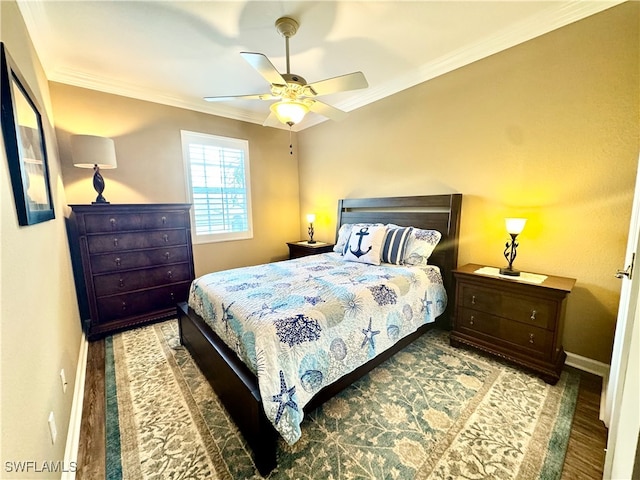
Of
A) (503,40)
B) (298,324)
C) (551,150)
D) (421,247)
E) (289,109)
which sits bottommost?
(298,324)

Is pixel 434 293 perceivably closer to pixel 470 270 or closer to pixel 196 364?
pixel 470 270

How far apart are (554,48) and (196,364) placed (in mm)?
3961

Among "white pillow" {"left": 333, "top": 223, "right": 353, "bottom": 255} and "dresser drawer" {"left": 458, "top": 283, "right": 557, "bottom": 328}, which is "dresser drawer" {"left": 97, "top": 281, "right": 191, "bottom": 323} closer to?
"white pillow" {"left": 333, "top": 223, "right": 353, "bottom": 255}

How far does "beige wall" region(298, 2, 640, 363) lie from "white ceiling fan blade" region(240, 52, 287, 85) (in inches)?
71.9

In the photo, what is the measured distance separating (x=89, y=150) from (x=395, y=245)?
321cm

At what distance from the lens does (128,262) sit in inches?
111

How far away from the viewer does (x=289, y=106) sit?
2021 millimetres

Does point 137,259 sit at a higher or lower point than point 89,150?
lower

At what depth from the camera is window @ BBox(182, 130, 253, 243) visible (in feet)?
11.9

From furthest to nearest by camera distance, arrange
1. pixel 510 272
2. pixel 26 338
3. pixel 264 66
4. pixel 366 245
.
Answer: pixel 366 245
pixel 510 272
pixel 264 66
pixel 26 338

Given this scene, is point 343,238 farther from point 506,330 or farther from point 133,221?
point 133,221

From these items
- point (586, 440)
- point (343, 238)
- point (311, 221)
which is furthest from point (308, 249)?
point (586, 440)

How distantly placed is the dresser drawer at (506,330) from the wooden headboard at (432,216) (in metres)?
0.41

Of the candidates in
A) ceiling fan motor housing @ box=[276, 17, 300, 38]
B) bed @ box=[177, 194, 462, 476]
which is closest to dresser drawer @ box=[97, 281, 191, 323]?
bed @ box=[177, 194, 462, 476]
